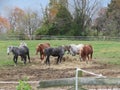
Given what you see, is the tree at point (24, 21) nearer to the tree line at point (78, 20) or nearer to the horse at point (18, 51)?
the tree line at point (78, 20)

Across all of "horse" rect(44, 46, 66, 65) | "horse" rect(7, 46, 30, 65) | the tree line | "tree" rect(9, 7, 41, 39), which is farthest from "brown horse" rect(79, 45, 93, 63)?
"tree" rect(9, 7, 41, 39)

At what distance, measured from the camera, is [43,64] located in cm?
2314

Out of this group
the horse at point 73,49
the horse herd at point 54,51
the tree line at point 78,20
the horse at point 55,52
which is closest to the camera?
the horse herd at point 54,51

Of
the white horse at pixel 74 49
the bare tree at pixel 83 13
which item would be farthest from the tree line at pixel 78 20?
the white horse at pixel 74 49

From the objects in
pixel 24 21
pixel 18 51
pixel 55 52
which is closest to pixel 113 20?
pixel 24 21

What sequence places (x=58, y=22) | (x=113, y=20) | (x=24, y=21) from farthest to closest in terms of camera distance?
1. (x=24, y=21)
2. (x=113, y=20)
3. (x=58, y=22)

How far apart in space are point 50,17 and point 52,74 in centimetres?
6448

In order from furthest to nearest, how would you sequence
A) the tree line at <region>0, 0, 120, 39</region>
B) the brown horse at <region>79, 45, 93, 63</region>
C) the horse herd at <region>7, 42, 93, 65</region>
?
the tree line at <region>0, 0, 120, 39</region>, the brown horse at <region>79, 45, 93, 63</region>, the horse herd at <region>7, 42, 93, 65</region>

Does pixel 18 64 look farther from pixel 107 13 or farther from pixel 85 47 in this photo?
pixel 107 13

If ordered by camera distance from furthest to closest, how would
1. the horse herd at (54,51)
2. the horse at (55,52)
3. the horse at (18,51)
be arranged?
the horse at (55,52) < the horse herd at (54,51) < the horse at (18,51)

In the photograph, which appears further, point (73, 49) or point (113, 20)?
point (113, 20)

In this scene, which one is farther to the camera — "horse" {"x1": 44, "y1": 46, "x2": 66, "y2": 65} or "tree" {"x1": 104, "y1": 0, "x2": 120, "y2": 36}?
"tree" {"x1": 104, "y1": 0, "x2": 120, "y2": 36}

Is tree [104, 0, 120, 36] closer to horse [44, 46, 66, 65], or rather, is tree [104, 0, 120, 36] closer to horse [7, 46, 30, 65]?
horse [44, 46, 66, 65]

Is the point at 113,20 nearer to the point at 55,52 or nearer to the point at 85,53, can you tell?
the point at 85,53
